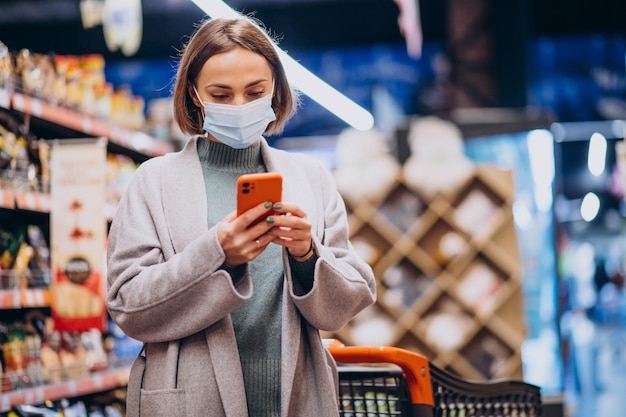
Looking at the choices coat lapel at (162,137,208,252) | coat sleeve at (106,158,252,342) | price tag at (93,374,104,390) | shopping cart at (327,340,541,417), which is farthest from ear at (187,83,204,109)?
price tag at (93,374,104,390)

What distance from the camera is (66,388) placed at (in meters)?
3.91

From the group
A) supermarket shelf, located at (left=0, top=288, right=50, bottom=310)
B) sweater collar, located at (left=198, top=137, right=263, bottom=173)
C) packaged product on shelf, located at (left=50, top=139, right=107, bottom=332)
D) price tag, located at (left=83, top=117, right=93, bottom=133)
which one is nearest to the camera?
sweater collar, located at (left=198, top=137, right=263, bottom=173)

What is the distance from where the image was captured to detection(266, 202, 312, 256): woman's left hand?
1589 millimetres

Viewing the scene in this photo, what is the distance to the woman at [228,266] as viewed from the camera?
5.28 feet

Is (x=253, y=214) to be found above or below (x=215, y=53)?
below

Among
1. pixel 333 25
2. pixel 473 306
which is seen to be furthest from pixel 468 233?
pixel 333 25

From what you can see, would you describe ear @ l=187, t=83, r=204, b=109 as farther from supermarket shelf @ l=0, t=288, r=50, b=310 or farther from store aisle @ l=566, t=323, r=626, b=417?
store aisle @ l=566, t=323, r=626, b=417

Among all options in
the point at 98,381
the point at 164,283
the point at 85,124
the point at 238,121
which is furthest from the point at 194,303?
the point at 85,124

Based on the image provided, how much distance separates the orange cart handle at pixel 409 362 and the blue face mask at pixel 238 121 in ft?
2.53

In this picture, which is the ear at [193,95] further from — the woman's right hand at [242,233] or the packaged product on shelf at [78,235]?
the packaged product on shelf at [78,235]

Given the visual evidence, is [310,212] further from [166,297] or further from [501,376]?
[501,376]

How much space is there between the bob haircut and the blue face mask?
0.22 feet

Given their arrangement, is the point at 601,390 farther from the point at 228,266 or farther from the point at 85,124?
the point at 228,266

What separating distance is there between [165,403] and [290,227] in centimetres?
42
